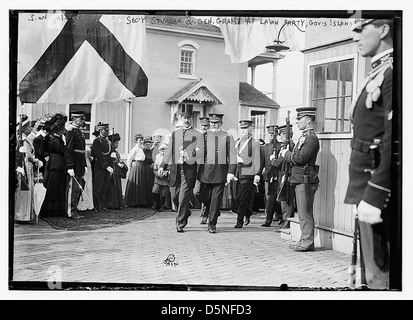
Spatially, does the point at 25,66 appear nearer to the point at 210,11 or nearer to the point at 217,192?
the point at 210,11

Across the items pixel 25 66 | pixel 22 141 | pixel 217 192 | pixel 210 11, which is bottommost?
pixel 217 192

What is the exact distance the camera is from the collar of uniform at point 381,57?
6.10 meters

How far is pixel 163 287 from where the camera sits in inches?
249

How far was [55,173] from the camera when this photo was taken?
6.68 m

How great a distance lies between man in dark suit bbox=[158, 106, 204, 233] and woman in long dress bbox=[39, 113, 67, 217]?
3.57 ft

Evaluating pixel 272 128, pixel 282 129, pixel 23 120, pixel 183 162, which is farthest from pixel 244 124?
pixel 23 120

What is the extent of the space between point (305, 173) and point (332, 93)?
90 centimetres

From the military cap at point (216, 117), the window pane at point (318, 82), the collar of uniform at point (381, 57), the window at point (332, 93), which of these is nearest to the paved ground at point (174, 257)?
the military cap at point (216, 117)

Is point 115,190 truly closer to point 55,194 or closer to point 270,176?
point 55,194

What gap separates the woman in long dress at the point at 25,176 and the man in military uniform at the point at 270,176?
2.47 meters

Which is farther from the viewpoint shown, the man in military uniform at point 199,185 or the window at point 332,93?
the man in military uniform at point 199,185

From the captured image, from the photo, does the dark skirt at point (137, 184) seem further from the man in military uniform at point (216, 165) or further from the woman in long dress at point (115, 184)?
the man in military uniform at point (216, 165)
